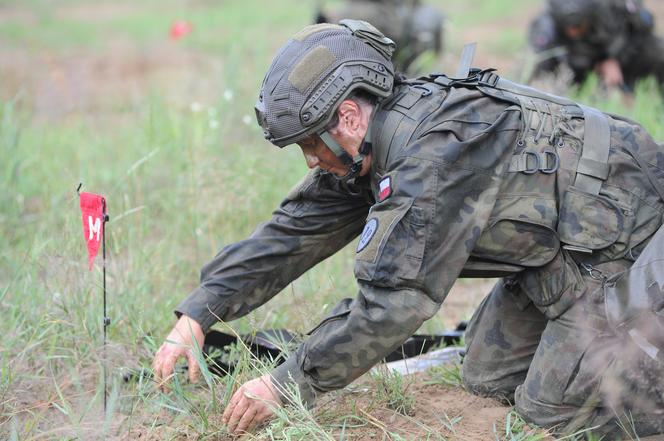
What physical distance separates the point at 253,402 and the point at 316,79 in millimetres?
904

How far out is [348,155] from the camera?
2.53m

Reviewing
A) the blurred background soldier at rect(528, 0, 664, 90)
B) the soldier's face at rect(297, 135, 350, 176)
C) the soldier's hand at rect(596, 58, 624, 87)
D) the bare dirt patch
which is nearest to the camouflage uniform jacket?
the soldier's face at rect(297, 135, 350, 176)

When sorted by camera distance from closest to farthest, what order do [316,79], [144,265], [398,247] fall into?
1. [398,247]
2. [316,79]
3. [144,265]

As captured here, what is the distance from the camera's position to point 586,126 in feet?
8.54

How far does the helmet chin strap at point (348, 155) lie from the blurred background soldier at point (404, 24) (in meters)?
5.10

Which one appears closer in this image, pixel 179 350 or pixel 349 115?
pixel 349 115

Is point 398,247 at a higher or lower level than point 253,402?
higher

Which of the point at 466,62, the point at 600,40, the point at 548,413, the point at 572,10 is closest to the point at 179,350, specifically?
the point at 548,413

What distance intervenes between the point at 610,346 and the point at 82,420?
161cm

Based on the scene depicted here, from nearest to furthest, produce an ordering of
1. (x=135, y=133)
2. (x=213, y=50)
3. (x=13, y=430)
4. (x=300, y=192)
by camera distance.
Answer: (x=13, y=430) < (x=300, y=192) < (x=135, y=133) < (x=213, y=50)

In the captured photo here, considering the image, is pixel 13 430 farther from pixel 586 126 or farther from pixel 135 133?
pixel 135 133

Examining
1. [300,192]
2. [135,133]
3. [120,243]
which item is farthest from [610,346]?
[135,133]

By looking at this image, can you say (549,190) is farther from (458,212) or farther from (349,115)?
(349,115)

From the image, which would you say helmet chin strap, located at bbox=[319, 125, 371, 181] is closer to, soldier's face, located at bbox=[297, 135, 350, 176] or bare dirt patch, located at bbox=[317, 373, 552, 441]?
soldier's face, located at bbox=[297, 135, 350, 176]
